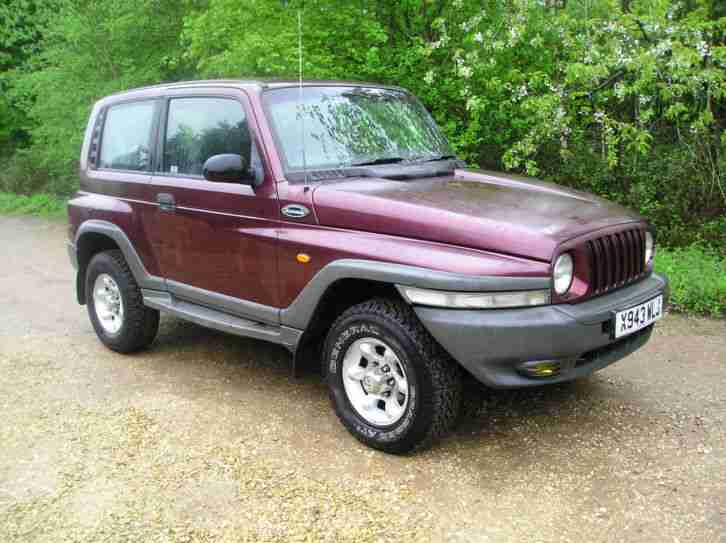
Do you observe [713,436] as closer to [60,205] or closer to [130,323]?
[130,323]

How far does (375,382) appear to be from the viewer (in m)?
3.83

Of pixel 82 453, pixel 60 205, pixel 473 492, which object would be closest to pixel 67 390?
pixel 82 453

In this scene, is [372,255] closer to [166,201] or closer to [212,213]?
[212,213]

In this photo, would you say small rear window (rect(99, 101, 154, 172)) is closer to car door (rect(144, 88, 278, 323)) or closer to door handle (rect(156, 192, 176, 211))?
car door (rect(144, 88, 278, 323))

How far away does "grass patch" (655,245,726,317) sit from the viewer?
21.2ft

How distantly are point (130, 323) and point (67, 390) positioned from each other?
0.70m

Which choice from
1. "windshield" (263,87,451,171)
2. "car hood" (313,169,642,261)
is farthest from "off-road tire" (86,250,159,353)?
"car hood" (313,169,642,261)

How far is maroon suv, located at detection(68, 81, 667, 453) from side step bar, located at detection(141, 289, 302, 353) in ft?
0.05

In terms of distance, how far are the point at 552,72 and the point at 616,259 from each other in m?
5.93

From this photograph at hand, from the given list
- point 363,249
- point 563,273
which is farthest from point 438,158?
point 563,273

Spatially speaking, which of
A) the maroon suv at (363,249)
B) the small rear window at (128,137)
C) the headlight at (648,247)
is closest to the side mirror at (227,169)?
the maroon suv at (363,249)

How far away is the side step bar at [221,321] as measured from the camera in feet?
13.8

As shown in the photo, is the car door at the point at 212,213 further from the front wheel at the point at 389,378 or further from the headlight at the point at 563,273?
the headlight at the point at 563,273

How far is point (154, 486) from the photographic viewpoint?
3.51 metres
